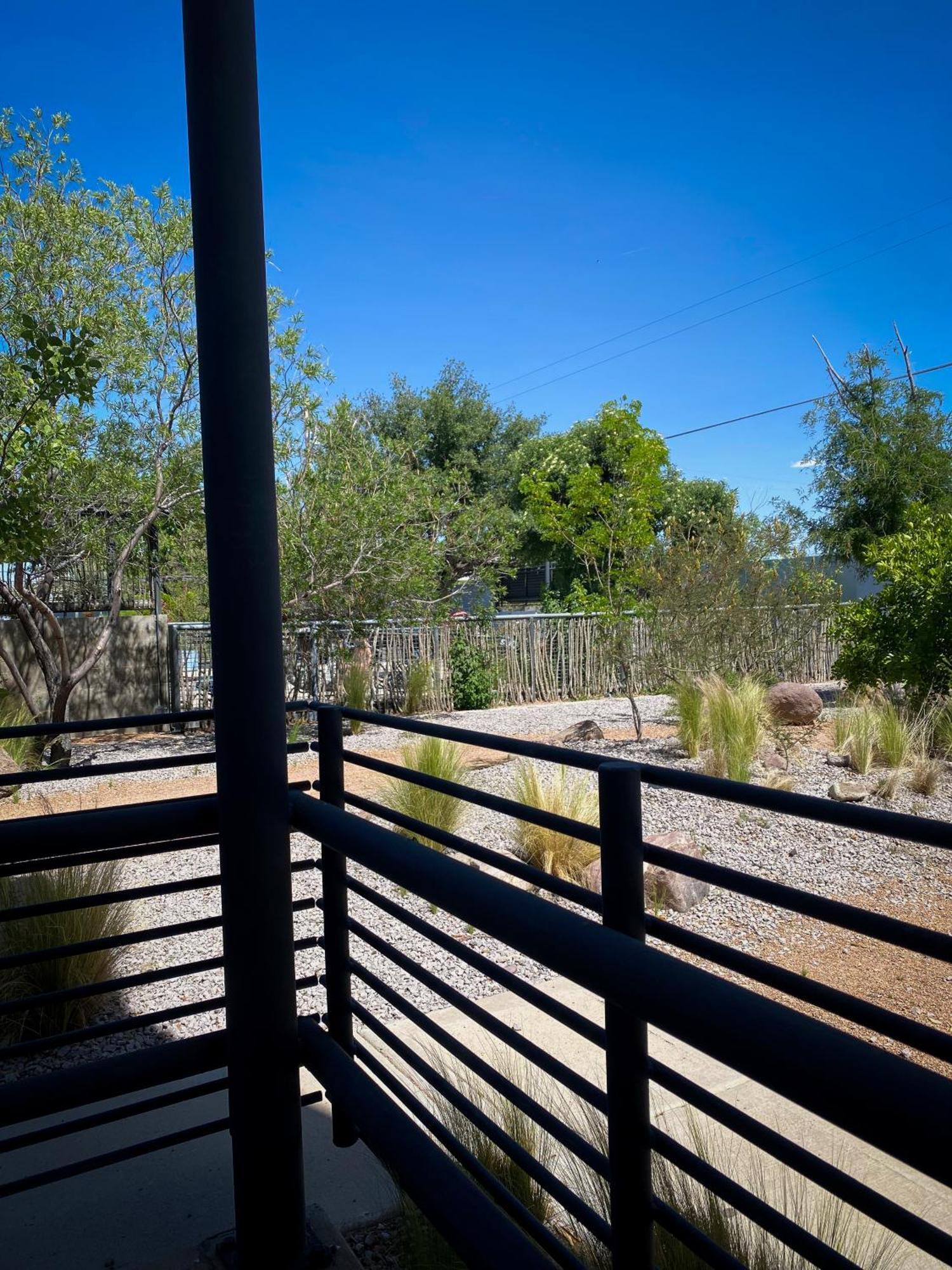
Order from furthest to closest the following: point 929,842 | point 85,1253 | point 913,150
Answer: point 913,150, point 85,1253, point 929,842

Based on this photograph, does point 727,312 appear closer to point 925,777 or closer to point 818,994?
point 925,777

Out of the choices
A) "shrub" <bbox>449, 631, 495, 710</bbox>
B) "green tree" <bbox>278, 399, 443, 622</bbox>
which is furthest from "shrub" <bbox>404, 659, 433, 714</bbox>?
"green tree" <bbox>278, 399, 443, 622</bbox>

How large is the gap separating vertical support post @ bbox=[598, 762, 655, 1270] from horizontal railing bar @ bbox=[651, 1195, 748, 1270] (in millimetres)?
19

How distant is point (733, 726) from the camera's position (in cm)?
766

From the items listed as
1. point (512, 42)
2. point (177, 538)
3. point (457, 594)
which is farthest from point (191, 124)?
point (457, 594)

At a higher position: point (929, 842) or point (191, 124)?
point (191, 124)

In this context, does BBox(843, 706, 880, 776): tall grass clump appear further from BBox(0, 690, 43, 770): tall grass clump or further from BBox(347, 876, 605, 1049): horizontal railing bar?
BBox(0, 690, 43, 770): tall grass clump

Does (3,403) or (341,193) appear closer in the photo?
(3,403)

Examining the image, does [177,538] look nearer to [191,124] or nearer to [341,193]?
[341,193]

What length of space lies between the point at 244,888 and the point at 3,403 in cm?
727

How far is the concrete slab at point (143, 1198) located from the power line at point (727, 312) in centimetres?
2423

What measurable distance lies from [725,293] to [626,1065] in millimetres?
28319

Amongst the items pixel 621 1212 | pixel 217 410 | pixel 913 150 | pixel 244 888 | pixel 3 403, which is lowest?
pixel 621 1212

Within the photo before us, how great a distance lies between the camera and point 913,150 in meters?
20.5
